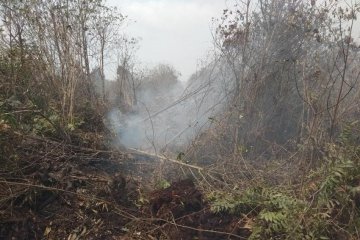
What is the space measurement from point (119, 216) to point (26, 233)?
3.54 ft

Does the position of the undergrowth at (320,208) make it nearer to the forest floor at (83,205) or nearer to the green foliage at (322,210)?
the green foliage at (322,210)

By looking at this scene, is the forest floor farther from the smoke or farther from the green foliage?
the smoke

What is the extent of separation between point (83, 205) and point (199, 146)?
3.21 meters

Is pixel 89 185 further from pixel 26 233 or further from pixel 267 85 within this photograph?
pixel 267 85

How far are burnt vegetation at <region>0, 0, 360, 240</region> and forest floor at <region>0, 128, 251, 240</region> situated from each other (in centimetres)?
1

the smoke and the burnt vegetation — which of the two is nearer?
the burnt vegetation

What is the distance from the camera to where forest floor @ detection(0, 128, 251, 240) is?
457cm

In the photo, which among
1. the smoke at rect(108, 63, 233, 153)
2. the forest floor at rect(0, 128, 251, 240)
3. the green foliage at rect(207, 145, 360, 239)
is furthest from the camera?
the smoke at rect(108, 63, 233, 153)

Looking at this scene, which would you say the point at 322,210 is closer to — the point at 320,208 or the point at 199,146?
the point at 320,208

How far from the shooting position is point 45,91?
6949 mm

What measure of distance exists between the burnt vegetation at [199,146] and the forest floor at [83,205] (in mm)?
15

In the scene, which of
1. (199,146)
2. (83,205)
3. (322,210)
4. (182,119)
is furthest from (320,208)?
(182,119)

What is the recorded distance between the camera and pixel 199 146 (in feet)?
25.5

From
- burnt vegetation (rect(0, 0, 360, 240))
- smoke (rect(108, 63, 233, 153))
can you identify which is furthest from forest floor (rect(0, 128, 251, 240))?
smoke (rect(108, 63, 233, 153))
